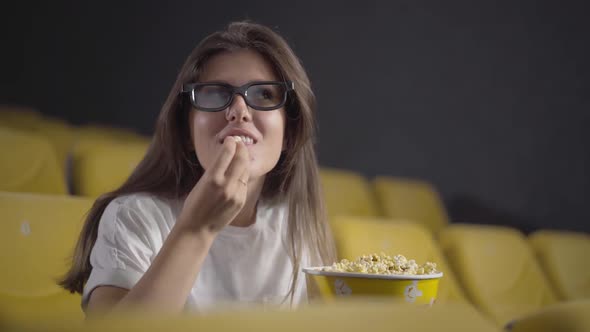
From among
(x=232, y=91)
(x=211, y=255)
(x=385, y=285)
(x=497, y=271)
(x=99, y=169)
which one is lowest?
(x=497, y=271)

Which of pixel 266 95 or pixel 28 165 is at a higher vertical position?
pixel 266 95

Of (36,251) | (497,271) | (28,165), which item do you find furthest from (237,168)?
(497,271)

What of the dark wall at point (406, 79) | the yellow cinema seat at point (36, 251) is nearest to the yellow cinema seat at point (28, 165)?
the yellow cinema seat at point (36, 251)

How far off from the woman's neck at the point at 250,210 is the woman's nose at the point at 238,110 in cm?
14

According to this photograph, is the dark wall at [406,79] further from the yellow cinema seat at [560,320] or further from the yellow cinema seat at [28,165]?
the yellow cinema seat at [560,320]

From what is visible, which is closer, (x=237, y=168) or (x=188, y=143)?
(x=237, y=168)

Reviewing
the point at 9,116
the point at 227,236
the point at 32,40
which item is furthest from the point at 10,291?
the point at 32,40

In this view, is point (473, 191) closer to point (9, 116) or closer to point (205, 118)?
point (9, 116)

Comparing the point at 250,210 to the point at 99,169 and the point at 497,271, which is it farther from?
the point at 497,271

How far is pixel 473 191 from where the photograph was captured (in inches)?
100

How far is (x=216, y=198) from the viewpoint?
0.51 m

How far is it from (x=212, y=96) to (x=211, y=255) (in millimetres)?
194

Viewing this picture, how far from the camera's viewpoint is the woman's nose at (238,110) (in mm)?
640

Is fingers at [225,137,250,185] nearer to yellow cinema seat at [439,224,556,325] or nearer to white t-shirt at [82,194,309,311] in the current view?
white t-shirt at [82,194,309,311]
